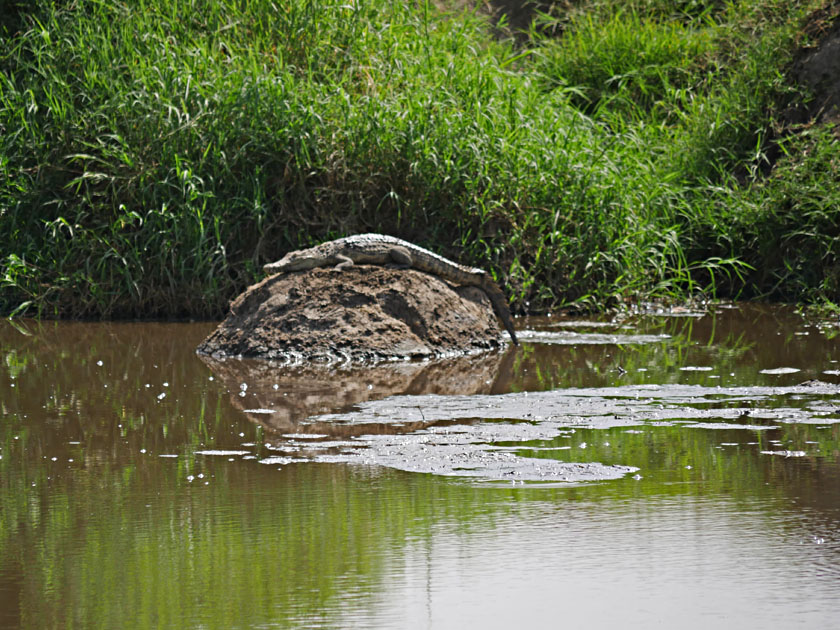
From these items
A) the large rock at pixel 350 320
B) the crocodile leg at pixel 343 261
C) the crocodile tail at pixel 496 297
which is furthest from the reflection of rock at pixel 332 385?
the crocodile leg at pixel 343 261

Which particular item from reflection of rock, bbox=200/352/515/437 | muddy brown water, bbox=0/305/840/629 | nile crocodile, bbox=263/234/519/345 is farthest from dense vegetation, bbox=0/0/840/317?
muddy brown water, bbox=0/305/840/629

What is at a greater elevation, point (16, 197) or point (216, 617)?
point (16, 197)

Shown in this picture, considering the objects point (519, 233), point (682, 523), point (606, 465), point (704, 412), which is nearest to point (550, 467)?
point (606, 465)

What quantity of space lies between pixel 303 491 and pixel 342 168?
19.8 ft

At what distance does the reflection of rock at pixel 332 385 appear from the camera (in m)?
5.89

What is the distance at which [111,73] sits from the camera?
10.6 metres

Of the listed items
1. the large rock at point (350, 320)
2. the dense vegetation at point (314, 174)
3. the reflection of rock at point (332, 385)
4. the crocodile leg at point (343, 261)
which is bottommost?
the reflection of rock at point (332, 385)

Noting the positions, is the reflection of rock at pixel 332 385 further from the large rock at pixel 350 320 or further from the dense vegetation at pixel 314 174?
the dense vegetation at pixel 314 174

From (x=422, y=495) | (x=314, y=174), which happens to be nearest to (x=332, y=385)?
(x=422, y=495)

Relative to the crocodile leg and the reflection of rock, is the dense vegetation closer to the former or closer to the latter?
the crocodile leg

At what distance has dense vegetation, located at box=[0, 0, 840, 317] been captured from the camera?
33.1 ft

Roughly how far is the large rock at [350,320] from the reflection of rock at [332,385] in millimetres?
214

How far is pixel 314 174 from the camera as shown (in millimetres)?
10148

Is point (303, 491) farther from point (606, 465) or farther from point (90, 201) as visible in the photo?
point (90, 201)
